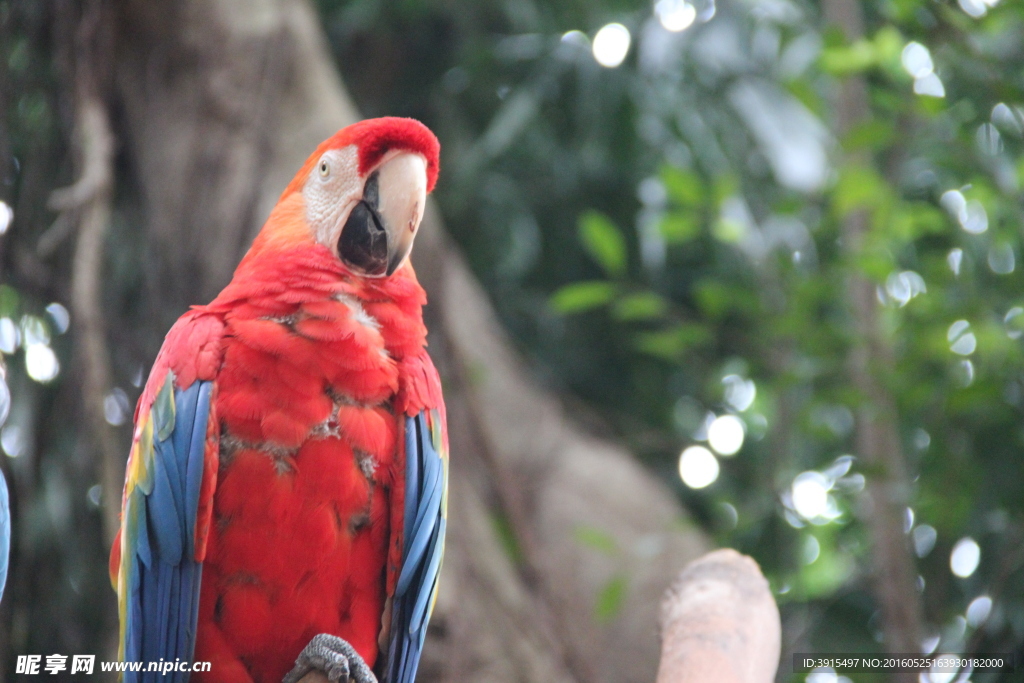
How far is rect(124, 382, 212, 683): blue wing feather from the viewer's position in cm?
94

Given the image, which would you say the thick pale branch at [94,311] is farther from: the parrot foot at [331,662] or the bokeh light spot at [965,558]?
the bokeh light spot at [965,558]

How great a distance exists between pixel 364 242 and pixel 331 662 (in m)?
0.48

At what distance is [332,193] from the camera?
1054 mm

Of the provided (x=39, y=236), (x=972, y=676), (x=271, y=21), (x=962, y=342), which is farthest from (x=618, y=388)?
(x=39, y=236)

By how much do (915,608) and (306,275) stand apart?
1388mm

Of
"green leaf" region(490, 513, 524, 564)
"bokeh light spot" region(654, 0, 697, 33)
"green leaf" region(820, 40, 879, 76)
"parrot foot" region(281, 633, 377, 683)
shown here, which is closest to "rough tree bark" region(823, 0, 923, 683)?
"green leaf" region(820, 40, 879, 76)

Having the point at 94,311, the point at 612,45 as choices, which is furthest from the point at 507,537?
the point at 612,45

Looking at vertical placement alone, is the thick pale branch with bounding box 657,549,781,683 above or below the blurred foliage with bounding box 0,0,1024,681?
below

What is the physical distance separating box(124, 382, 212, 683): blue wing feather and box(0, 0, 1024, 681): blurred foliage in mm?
482

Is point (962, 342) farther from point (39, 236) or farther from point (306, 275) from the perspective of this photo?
point (39, 236)

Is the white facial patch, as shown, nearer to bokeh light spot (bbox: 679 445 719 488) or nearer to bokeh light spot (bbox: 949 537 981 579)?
bokeh light spot (bbox: 679 445 719 488)

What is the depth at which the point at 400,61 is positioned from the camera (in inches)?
105

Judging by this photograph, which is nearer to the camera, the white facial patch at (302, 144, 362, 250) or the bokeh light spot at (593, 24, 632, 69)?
the white facial patch at (302, 144, 362, 250)

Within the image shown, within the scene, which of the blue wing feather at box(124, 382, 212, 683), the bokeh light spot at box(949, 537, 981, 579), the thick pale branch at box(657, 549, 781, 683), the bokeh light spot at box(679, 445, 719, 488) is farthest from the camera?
the bokeh light spot at box(679, 445, 719, 488)
